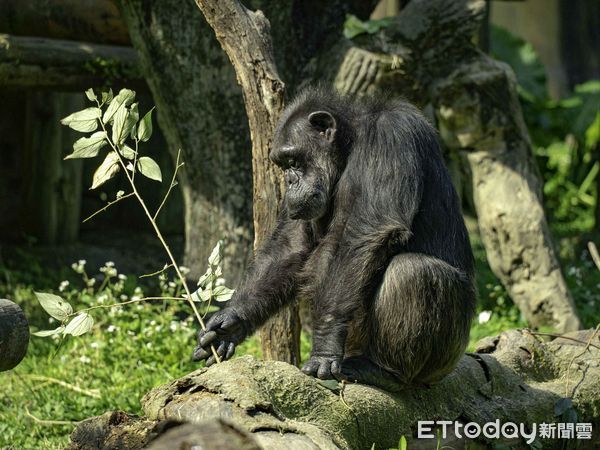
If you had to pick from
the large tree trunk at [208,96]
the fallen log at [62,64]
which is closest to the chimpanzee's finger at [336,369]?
the large tree trunk at [208,96]

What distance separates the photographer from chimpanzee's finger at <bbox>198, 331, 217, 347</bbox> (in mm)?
5543

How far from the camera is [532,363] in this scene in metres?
6.28

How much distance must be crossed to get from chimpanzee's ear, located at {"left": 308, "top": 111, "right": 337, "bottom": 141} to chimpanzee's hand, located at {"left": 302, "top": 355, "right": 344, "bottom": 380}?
1548 mm

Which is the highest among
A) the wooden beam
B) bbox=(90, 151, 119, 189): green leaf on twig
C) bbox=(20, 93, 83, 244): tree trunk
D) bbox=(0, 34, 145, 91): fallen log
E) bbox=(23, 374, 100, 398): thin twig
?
the wooden beam

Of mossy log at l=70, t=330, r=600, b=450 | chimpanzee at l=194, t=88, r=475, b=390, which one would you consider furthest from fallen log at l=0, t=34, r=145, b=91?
mossy log at l=70, t=330, r=600, b=450

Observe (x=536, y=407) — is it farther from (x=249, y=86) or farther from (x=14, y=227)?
(x=14, y=227)

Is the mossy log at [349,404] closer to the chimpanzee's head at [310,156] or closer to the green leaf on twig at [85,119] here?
the chimpanzee's head at [310,156]

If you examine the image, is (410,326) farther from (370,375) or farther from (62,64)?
(62,64)

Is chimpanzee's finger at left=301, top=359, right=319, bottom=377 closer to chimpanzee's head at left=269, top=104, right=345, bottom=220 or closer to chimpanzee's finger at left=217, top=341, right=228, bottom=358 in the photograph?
chimpanzee's finger at left=217, top=341, right=228, bottom=358

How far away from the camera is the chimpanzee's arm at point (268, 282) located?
5.75m

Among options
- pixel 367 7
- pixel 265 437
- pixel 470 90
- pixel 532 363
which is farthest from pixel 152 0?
pixel 265 437

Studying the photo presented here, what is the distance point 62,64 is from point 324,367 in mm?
5720

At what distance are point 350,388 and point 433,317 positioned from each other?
72cm

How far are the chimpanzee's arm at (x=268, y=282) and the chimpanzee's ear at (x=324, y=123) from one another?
0.65m
